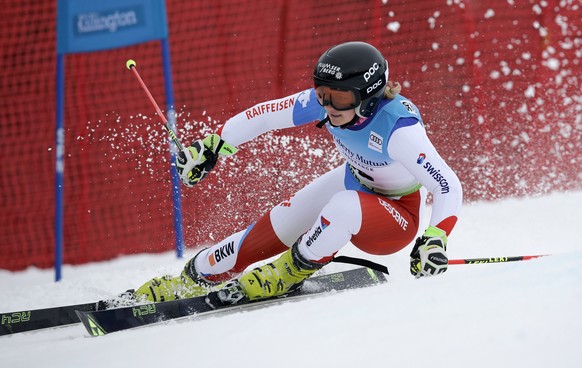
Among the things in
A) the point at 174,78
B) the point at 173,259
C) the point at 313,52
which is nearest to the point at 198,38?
the point at 174,78

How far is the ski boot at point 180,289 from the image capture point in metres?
4.09

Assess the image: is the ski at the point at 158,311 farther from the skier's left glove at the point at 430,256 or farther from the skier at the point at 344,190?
the skier's left glove at the point at 430,256

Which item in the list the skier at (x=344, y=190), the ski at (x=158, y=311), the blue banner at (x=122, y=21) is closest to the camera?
the skier at (x=344, y=190)

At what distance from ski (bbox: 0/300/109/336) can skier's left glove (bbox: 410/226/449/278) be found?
65.1 inches

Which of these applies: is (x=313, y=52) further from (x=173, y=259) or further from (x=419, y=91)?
(x=173, y=259)

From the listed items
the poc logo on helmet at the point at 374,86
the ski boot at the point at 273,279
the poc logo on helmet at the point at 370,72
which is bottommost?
the ski boot at the point at 273,279

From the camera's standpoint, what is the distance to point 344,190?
3777 mm

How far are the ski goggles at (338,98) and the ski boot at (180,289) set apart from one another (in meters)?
1.13

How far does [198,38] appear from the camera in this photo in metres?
6.52

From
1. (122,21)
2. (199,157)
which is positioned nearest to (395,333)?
(199,157)

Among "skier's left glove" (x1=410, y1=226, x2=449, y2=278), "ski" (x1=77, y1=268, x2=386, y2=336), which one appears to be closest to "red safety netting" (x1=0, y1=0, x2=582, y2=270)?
"ski" (x1=77, y1=268, x2=386, y2=336)

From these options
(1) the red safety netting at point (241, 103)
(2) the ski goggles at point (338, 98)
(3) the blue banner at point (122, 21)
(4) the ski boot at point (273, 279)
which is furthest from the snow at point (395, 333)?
(1) the red safety netting at point (241, 103)

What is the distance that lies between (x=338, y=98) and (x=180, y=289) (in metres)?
1.30

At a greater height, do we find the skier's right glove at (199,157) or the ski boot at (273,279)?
the skier's right glove at (199,157)
